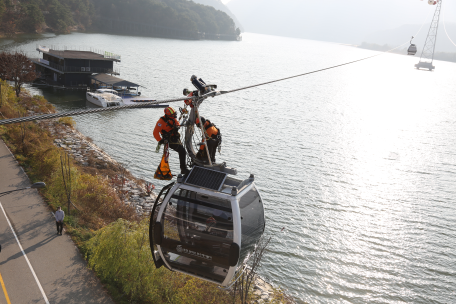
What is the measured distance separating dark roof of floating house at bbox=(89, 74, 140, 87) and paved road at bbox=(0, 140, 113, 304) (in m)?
40.3

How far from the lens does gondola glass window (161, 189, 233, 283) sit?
24.2ft

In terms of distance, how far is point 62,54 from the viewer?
62.7 m

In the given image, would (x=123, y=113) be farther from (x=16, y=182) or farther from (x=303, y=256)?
(x=303, y=256)

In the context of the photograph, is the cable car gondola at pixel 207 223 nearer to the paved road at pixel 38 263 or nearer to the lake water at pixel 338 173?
the paved road at pixel 38 263

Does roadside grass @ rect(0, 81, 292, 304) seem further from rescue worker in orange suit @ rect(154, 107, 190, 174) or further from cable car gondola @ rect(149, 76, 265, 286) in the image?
rescue worker in orange suit @ rect(154, 107, 190, 174)

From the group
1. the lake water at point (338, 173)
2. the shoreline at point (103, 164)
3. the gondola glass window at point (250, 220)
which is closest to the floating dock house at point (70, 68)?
the lake water at point (338, 173)

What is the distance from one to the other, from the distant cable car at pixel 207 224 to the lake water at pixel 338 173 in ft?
43.8

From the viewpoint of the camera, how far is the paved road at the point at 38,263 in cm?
1292

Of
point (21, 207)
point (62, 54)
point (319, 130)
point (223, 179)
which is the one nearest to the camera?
point (223, 179)

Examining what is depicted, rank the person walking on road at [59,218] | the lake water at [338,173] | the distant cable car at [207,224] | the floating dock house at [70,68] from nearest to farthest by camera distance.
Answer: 1. the distant cable car at [207,224]
2. the person walking on road at [59,218]
3. the lake water at [338,173]
4. the floating dock house at [70,68]

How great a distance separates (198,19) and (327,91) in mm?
117290

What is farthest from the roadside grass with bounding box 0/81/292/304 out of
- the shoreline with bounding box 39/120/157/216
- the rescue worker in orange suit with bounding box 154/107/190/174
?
the rescue worker in orange suit with bounding box 154/107/190/174

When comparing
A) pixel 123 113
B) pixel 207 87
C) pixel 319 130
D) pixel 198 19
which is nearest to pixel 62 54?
pixel 123 113

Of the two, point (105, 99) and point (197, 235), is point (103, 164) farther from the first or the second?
point (197, 235)
